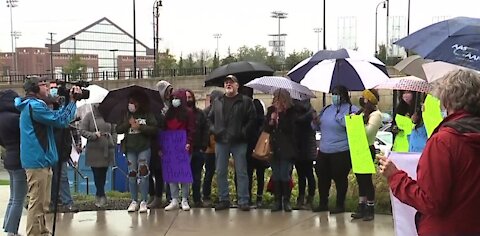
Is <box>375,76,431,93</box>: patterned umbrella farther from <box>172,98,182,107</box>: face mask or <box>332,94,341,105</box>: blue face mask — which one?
<box>172,98,182,107</box>: face mask

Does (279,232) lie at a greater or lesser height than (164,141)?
lesser

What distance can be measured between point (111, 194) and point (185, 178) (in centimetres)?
213

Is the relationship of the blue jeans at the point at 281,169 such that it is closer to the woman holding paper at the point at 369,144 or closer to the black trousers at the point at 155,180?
the woman holding paper at the point at 369,144

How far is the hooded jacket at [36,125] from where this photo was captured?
586 centimetres

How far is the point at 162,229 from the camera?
6.98 meters

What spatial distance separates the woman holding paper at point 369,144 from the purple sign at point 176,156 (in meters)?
2.25

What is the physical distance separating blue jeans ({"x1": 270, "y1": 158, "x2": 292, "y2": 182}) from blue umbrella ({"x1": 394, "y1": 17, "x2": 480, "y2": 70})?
9.76ft

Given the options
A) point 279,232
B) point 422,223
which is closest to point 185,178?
point 279,232

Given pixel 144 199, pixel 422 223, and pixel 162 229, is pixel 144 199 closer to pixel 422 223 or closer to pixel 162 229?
pixel 162 229

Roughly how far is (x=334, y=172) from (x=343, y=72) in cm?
127

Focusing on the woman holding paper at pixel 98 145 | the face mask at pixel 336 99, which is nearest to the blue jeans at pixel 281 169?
the face mask at pixel 336 99

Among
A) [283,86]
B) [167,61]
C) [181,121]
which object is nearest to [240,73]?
[283,86]

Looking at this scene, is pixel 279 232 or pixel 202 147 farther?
pixel 202 147

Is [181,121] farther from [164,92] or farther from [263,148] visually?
[263,148]
